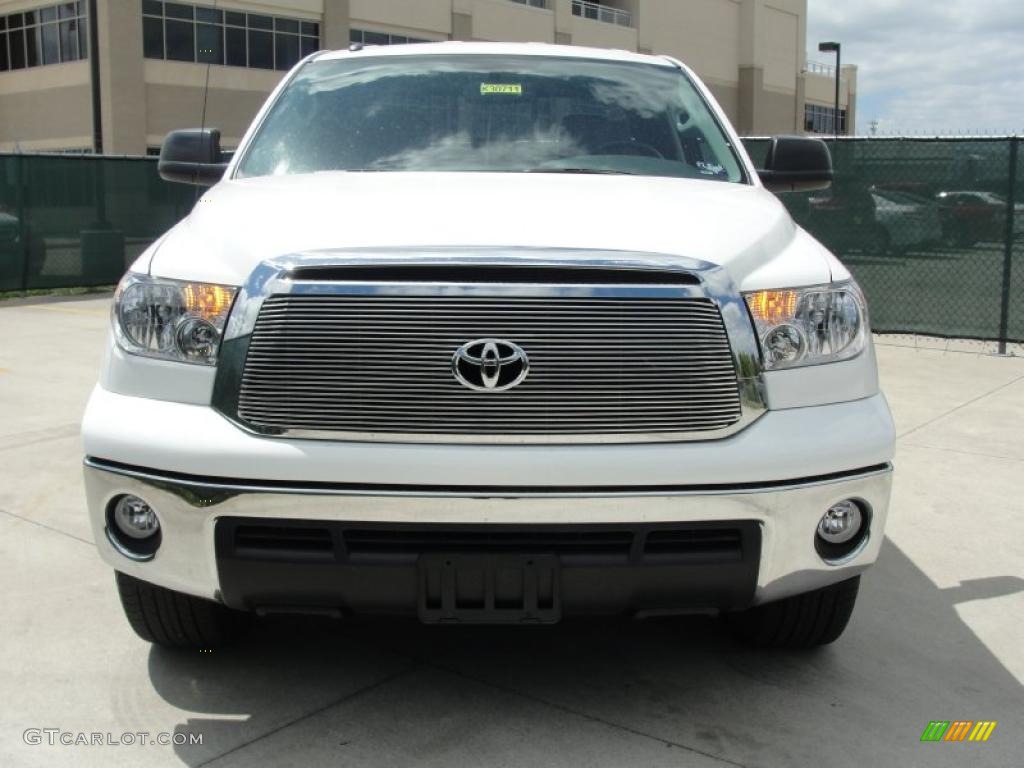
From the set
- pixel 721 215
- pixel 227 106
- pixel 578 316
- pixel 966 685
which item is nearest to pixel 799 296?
pixel 721 215

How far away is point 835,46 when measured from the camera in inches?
1747

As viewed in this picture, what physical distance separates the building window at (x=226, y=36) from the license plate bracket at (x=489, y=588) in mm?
33583

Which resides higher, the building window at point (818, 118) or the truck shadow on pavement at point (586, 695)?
the building window at point (818, 118)

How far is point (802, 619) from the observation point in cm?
364

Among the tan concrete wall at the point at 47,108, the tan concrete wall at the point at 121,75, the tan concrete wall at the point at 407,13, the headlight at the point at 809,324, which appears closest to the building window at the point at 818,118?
the tan concrete wall at the point at 407,13

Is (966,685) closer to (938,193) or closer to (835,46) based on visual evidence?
(938,193)

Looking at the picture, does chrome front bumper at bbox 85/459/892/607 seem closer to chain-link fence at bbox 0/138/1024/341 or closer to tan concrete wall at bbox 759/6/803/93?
chain-link fence at bbox 0/138/1024/341

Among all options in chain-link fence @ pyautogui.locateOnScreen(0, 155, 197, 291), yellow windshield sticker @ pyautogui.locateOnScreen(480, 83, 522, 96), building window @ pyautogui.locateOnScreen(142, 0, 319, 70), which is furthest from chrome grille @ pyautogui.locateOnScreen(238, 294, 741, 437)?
building window @ pyautogui.locateOnScreen(142, 0, 319, 70)

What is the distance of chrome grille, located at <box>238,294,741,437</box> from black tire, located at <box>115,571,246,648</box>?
0.80m

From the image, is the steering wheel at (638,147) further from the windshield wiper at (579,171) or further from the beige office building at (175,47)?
the beige office building at (175,47)

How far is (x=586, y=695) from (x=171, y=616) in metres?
1.26

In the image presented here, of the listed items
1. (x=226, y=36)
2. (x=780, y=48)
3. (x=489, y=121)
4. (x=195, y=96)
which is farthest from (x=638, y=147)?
(x=780, y=48)

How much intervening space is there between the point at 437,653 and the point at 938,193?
8923mm

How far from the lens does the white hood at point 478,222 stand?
3047mm
